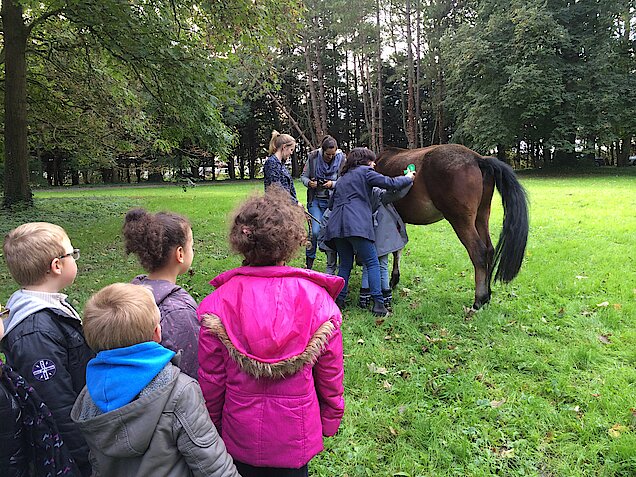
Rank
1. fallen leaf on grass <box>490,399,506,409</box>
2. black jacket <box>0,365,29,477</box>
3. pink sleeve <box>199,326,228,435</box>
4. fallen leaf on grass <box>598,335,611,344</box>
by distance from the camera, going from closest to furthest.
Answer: black jacket <box>0,365,29,477</box>, pink sleeve <box>199,326,228,435</box>, fallen leaf on grass <box>490,399,506,409</box>, fallen leaf on grass <box>598,335,611,344</box>

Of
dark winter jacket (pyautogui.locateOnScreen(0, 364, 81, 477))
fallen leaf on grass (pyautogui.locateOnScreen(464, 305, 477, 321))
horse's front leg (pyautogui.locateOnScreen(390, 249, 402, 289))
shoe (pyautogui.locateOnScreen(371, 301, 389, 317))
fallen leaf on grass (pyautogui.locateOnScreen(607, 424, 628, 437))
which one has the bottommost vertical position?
fallen leaf on grass (pyautogui.locateOnScreen(607, 424, 628, 437))

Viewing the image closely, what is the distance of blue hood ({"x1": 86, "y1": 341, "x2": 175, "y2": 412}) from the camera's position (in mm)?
1381

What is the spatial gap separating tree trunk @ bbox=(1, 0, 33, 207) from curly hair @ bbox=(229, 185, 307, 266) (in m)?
10.6

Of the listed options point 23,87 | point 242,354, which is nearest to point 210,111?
point 23,87

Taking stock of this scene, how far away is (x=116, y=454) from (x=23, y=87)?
1144cm

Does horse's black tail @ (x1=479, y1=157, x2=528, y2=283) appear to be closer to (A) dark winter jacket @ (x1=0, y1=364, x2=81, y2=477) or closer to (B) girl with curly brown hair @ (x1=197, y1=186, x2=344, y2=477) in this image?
(B) girl with curly brown hair @ (x1=197, y1=186, x2=344, y2=477)

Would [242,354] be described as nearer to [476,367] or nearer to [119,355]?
[119,355]

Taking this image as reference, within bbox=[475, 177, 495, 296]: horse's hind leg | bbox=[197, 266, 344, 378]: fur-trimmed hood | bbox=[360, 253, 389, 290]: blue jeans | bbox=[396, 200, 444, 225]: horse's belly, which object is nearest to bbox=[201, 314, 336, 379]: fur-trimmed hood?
bbox=[197, 266, 344, 378]: fur-trimmed hood

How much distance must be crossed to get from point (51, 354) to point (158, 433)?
0.60 meters

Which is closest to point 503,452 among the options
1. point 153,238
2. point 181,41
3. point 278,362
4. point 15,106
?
point 278,362

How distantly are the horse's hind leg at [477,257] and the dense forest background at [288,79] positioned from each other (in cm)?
504

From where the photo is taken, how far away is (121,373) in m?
1.40

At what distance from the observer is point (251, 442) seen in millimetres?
1693

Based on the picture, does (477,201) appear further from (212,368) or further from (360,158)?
(212,368)
